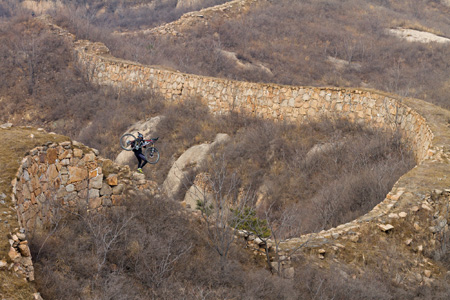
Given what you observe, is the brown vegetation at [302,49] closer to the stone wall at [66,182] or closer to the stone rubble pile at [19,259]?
the stone wall at [66,182]

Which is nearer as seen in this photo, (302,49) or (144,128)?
(144,128)

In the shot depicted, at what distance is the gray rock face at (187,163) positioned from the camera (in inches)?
554

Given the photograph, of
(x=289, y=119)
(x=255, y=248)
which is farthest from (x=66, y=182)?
(x=289, y=119)

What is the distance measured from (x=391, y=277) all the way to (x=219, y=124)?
34.7 feet

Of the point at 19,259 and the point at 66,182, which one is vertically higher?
the point at 19,259

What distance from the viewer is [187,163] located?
14875 mm

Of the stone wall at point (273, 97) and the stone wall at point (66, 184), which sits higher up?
the stone wall at point (66, 184)

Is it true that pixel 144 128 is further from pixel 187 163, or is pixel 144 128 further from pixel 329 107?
pixel 329 107

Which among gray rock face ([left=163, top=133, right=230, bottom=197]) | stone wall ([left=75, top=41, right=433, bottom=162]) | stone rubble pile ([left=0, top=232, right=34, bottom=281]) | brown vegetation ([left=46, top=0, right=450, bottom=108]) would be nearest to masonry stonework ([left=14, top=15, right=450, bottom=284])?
stone wall ([left=75, top=41, right=433, bottom=162])

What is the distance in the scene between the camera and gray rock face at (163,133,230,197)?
46.1 ft

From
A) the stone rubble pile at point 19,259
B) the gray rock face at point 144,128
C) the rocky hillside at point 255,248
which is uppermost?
the stone rubble pile at point 19,259

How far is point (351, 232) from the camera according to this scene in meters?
7.95

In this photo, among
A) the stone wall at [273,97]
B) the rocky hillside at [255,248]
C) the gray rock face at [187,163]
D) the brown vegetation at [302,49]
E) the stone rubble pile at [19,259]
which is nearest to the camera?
the stone rubble pile at [19,259]

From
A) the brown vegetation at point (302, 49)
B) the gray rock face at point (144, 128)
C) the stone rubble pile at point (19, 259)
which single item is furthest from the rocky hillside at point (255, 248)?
the brown vegetation at point (302, 49)
